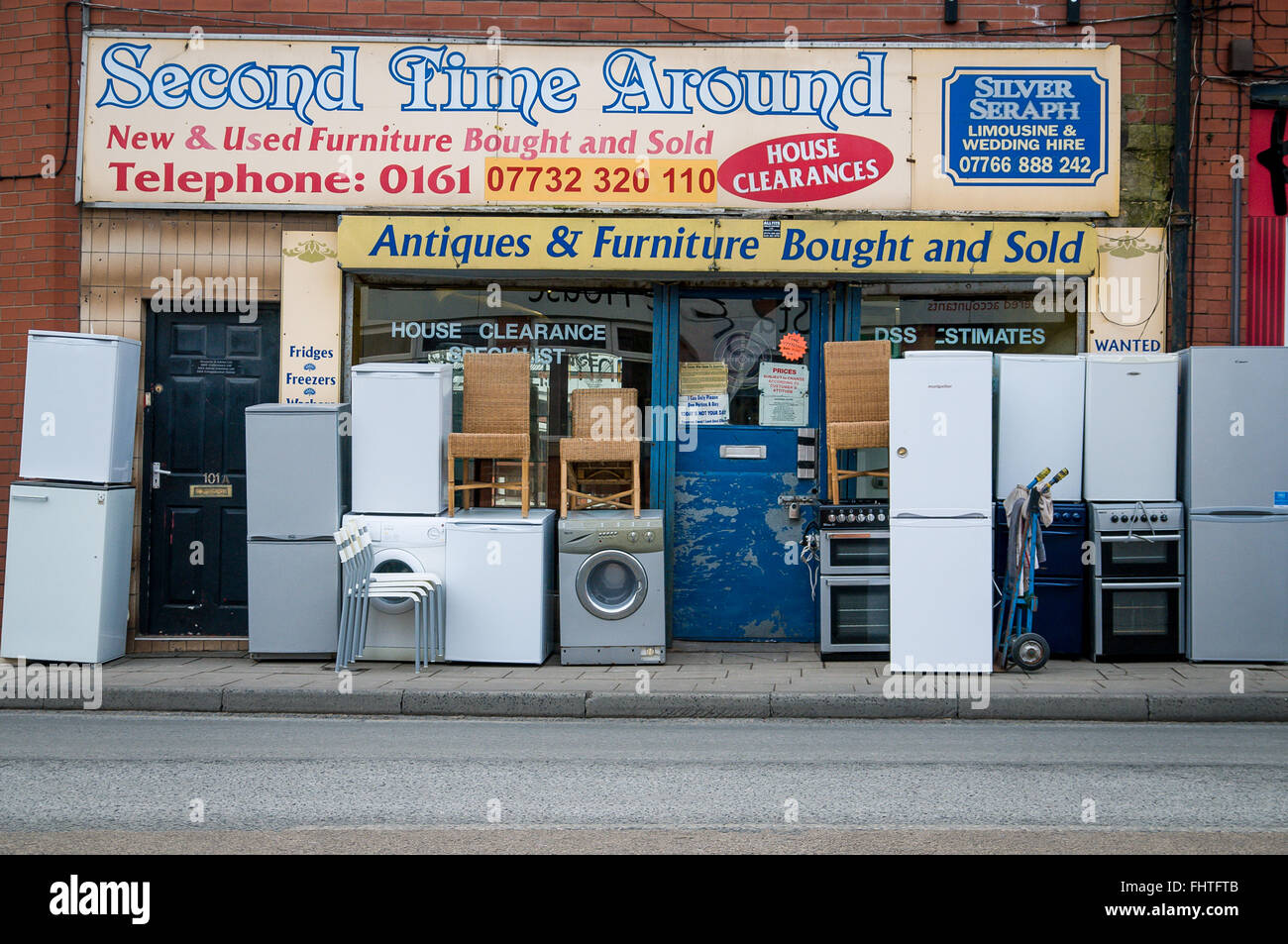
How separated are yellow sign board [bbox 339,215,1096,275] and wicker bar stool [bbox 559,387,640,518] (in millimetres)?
1120

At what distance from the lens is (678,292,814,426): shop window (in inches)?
395

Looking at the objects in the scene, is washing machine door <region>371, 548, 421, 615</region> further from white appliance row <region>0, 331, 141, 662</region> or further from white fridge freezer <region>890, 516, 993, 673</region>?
white fridge freezer <region>890, 516, 993, 673</region>

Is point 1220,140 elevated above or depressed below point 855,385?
above

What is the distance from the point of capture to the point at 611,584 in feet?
29.5

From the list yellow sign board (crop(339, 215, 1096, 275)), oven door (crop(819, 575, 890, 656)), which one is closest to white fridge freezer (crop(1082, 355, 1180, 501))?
yellow sign board (crop(339, 215, 1096, 275))

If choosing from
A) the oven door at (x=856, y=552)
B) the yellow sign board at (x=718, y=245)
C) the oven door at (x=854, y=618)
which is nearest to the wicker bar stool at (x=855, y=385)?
the oven door at (x=856, y=552)

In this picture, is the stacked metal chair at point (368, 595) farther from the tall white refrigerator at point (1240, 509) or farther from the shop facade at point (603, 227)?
the tall white refrigerator at point (1240, 509)

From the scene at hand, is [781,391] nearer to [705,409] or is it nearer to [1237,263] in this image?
[705,409]

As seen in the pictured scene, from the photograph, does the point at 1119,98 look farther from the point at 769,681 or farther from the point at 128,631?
the point at 128,631

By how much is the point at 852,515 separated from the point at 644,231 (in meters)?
3.00

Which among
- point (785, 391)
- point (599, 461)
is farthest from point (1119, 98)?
point (599, 461)

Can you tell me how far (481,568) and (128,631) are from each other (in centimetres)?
345

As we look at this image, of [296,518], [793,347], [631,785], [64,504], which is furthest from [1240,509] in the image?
[64,504]

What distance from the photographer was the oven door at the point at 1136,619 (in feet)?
29.1
